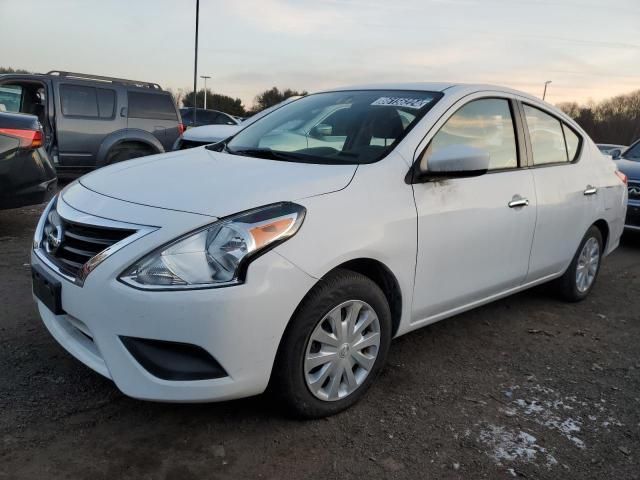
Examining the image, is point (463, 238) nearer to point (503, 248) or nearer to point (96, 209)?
point (503, 248)

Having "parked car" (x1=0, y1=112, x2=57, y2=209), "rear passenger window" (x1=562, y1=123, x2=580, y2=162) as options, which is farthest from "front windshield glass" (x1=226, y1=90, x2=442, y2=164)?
"parked car" (x1=0, y1=112, x2=57, y2=209)

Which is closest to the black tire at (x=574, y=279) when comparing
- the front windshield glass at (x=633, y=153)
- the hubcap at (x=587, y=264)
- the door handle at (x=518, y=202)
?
the hubcap at (x=587, y=264)

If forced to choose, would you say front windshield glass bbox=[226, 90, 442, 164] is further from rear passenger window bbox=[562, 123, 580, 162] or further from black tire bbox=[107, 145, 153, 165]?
black tire bbox=[107, 145, 153, 165]

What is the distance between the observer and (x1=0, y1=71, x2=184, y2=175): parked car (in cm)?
824

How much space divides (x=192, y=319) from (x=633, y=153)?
8434 millimetres

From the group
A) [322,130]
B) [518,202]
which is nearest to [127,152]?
[322,130]

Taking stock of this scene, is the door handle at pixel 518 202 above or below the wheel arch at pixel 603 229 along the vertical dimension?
above

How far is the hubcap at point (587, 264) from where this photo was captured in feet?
15.1

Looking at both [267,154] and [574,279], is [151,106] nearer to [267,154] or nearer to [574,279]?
[267,154]

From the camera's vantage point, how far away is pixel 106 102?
28.5 feet

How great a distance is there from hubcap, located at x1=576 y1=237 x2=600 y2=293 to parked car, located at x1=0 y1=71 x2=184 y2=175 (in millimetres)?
6625

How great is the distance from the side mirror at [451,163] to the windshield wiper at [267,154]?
2.11ft

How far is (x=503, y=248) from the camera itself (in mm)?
3457

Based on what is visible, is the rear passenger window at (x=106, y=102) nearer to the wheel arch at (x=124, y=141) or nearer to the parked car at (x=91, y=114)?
the parked car at (x=91, y=114)
